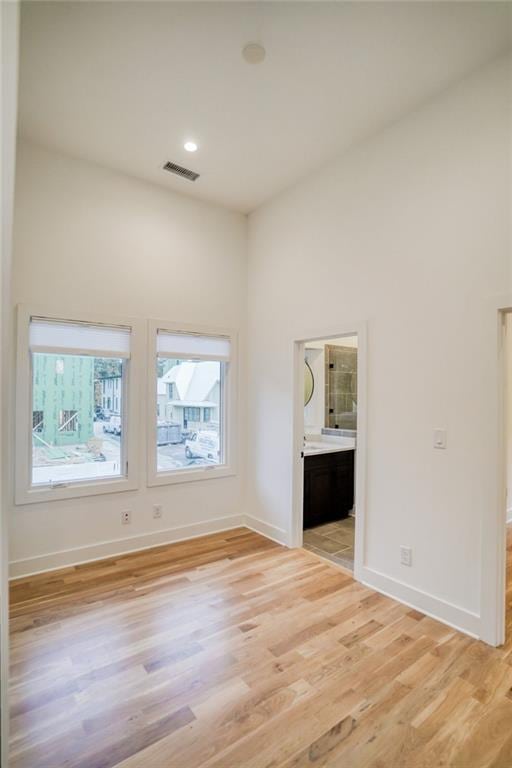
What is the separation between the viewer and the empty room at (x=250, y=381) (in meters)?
1.94

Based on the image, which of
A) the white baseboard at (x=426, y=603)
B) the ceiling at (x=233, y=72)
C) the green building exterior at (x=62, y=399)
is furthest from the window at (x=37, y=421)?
the white baseboard at (x=426, y=603)

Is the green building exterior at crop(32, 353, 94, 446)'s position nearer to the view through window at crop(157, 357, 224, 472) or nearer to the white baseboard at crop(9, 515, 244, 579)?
the view through window at crop(157, 357, 224, 472)

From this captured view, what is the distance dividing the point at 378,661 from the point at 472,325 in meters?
2.13

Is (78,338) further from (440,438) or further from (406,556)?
(406,556)

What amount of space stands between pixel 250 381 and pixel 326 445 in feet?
4.36

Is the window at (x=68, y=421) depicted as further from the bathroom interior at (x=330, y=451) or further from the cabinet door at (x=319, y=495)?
the cabinet door at (x=319, y=495)

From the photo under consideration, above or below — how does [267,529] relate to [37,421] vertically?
below

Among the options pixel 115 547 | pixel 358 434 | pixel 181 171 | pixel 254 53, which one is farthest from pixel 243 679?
pixel 181 171

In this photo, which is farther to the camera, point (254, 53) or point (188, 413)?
point (188, 413)

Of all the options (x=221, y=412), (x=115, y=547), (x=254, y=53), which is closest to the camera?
(x=254, y=53)

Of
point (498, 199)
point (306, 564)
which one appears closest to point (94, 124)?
point (498, 199)

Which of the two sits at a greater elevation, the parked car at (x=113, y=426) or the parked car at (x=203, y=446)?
the parked car at (x=113, y=426)

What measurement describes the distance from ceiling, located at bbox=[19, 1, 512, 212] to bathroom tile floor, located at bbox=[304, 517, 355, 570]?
3.69 meters

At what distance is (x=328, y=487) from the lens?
180 inches
